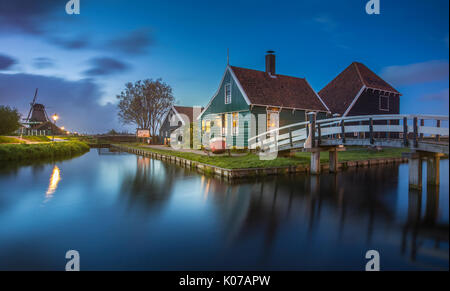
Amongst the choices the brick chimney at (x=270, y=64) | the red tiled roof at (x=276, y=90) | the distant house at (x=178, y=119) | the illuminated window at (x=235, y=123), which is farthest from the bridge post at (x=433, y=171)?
the distant house at (x=178, y=119)

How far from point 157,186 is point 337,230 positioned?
752cm

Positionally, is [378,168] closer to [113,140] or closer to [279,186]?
[279,186]

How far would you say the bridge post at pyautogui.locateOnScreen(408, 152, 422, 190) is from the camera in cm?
868

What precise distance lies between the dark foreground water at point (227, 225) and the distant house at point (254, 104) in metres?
8.23

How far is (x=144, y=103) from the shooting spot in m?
38.7

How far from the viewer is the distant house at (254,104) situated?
61.6 feet

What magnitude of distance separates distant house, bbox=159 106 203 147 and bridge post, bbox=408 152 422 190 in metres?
23.7

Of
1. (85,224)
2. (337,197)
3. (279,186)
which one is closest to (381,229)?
(337,197)

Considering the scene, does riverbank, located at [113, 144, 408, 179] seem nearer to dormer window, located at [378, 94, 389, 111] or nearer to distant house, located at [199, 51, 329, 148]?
distant house, located at [199, 51, 329, 148]

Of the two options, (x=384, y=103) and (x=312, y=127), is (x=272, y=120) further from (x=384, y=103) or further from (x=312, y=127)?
(x=384, y=103)

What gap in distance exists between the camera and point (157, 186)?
11.3 metres

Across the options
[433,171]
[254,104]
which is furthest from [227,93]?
[433,171]

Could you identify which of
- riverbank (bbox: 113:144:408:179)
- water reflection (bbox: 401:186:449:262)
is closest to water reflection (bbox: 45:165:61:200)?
riverbank (bbox: 113:144:408:179)

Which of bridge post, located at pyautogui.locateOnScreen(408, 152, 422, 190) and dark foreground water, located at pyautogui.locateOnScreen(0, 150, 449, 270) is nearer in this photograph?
dark foreground water, located at pyautogui.locateOnScreen(0, 150, 449, 270)
